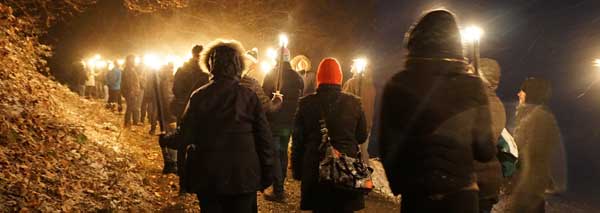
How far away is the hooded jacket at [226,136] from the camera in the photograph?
4043mm

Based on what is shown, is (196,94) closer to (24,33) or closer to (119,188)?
(119,188)

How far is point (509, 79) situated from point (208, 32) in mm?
15698

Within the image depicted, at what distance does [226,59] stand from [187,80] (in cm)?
323

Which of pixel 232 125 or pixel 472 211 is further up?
pixel 232 125

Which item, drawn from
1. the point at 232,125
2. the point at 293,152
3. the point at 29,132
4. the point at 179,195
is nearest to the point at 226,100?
the point at 232,125

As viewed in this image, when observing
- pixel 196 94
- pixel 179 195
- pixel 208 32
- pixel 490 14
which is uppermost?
pixel 490 14

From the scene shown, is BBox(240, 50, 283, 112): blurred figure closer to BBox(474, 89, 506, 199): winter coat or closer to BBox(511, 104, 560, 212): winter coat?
BBox(474, 89, 506, 199): winter coat

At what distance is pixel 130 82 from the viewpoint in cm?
1465

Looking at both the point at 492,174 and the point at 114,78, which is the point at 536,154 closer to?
the point at 492,174

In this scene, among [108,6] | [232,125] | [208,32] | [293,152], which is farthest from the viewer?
[208,32]

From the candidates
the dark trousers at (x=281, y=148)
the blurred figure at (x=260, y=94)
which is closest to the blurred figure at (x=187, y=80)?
the blurred figure at (x=260, y=94)

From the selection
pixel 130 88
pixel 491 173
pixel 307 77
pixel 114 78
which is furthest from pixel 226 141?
pixel 114 78

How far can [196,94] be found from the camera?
4.19 metres

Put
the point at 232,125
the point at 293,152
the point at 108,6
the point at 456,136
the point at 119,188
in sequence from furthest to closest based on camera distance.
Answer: the point at 108,6, the point at 119,188, the point at 293,152, the point at 232,125, the point at 456,136
